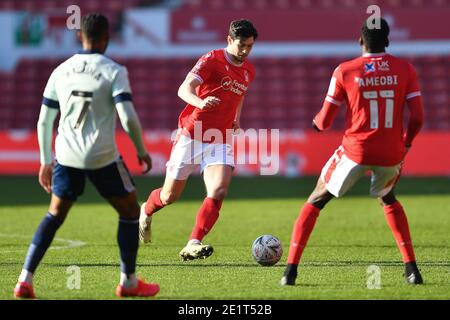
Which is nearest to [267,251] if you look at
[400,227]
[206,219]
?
[206,219]

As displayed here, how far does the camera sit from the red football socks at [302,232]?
7668 mm

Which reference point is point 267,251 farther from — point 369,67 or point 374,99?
point 369,67

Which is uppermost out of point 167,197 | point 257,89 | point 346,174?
point 346,174

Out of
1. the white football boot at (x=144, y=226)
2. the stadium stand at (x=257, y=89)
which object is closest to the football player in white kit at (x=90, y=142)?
the white football boot at (x=144, y=226)

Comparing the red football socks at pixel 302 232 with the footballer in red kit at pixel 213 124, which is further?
the footballer in red kit at pixel 213 124

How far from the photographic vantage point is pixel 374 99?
753 cm

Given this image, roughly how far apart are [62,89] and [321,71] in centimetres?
1978

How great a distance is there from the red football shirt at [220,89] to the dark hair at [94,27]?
240 cm

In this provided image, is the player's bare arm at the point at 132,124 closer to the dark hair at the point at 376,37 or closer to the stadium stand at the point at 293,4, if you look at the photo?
the dark hair at the point at 376,37

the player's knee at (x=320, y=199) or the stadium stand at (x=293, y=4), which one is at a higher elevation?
the stadium stand at (x=293, y=4)

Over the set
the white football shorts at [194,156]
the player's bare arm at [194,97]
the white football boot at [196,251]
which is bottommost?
the white football boot at [196,251]

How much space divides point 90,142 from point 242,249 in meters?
3.63
